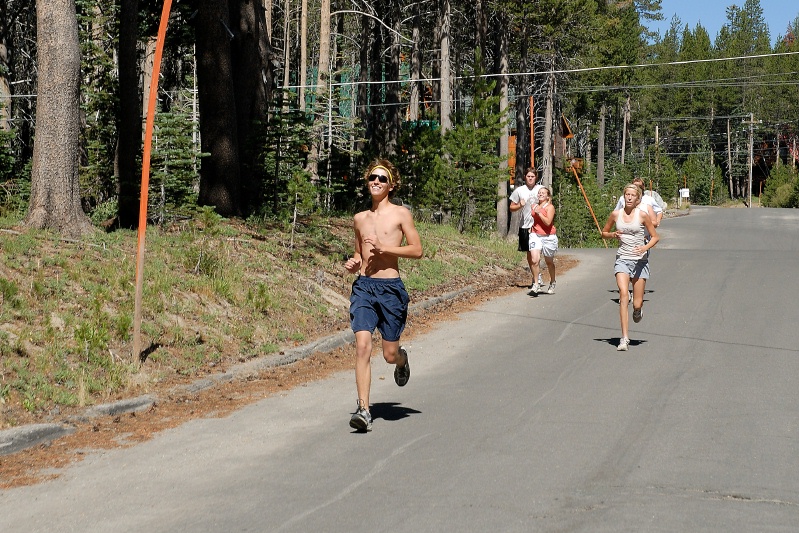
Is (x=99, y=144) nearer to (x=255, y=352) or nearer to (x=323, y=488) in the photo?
(x=255, y=352)

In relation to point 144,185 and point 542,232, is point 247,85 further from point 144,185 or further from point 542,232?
point 144,185

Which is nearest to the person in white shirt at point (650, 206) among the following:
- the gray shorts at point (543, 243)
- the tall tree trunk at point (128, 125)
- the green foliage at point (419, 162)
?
the gray shorts at point (543, 243)

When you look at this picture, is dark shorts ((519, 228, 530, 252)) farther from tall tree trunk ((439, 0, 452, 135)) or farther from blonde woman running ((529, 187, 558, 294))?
tall tree trunk ((439, 0, 452, 135))

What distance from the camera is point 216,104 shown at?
1870 cm

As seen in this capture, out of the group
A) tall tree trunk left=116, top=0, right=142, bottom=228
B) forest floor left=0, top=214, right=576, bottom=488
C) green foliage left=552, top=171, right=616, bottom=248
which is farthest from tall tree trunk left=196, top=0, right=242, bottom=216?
green foliage left=552, top=171, right=616, bottom=248

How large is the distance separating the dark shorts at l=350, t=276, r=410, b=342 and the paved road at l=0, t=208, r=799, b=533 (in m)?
0.82

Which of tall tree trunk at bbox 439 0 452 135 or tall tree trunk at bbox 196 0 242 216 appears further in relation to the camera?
tall tree trunk at bbox 439 0 452 135

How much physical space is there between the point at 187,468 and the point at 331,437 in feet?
4.28

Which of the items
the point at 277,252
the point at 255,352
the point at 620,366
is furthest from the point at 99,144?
the point at 620,366

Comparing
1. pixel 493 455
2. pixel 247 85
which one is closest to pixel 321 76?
pixel 247 85

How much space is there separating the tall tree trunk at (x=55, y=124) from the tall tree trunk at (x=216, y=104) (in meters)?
4.81

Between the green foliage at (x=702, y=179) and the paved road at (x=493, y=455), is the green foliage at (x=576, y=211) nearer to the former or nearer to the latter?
the paved road at (x=493, y=455)

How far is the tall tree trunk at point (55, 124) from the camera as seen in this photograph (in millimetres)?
13664

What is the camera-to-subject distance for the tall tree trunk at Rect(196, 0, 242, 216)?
61.1 ft
